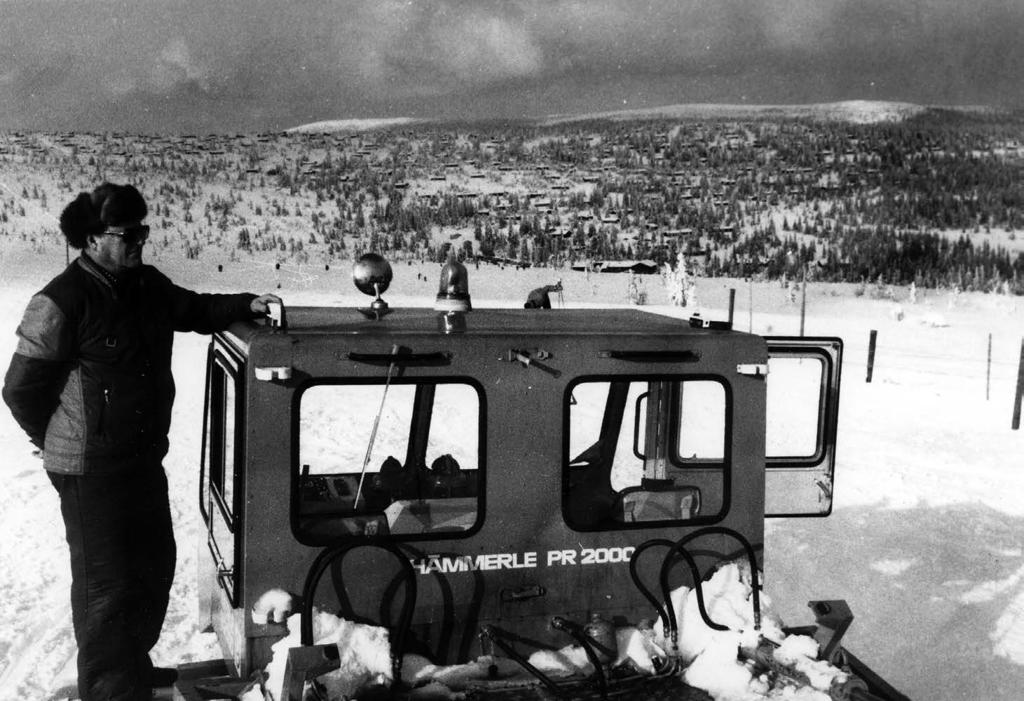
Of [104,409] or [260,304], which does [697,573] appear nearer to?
[260,304]

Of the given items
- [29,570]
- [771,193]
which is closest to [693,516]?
[29,570]

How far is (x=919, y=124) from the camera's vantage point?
6406cm

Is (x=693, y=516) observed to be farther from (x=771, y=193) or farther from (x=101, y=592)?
(x=771, y=193)

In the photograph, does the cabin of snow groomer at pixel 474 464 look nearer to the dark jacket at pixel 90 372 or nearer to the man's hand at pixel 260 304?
the man's hand at pixel 260 304

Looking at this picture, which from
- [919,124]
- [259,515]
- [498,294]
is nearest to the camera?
[259,515]

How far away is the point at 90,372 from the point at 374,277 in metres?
1.10

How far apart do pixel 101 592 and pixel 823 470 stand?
2903 millimetres

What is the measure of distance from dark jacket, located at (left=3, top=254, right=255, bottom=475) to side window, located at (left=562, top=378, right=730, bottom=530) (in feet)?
4.75

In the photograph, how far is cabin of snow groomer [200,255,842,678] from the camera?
375cm

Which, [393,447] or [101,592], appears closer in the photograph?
[101,592]

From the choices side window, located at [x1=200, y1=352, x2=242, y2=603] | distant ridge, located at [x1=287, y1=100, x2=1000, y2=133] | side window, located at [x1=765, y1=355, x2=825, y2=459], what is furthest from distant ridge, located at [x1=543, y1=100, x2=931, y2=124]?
side window, located at [x1=200, y1=352, x2=242, y2=603]

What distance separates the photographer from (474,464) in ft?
14.3

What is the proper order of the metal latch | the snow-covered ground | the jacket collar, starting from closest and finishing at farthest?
the metal latch < the jacket collar < the snow-covered ground

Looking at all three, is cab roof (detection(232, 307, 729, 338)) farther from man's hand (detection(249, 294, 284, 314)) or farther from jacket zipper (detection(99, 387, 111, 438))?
jacket zipper (detection(99, 387, 111, 438))
